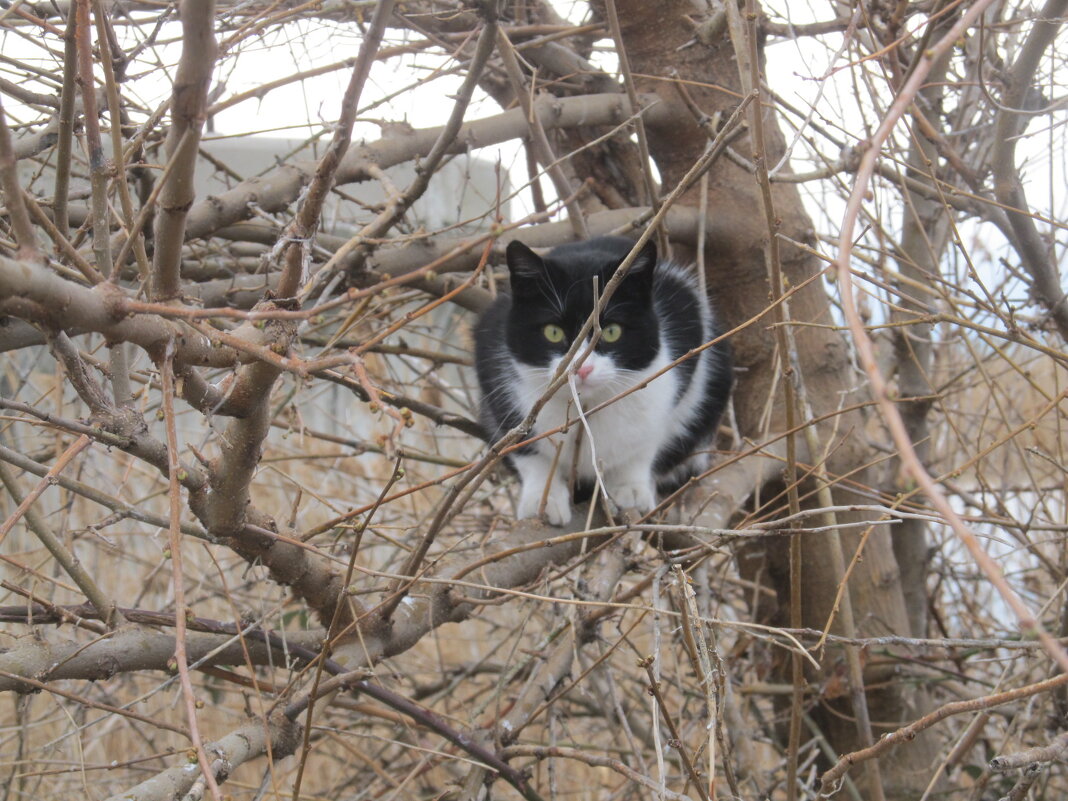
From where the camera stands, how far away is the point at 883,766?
3.00m

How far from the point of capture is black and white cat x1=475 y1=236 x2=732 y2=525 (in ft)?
8.32

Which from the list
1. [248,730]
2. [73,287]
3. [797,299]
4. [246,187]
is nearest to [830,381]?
[797,299]

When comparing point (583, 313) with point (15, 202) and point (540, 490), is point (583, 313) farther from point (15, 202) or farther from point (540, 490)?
point (15, 202)

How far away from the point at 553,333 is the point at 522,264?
252mm

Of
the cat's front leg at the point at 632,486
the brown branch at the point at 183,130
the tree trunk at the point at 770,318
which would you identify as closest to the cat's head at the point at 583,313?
the cat's front leg at the point at 632,486

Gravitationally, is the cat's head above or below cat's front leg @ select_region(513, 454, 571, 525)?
above

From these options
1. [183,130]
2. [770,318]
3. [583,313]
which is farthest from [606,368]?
[183,130]

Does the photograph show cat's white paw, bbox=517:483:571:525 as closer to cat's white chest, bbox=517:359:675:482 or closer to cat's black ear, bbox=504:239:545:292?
cat's white chest, bbox=517:359:675:482

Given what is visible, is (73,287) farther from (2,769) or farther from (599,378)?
(2,769)

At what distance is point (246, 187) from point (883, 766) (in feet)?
8.34

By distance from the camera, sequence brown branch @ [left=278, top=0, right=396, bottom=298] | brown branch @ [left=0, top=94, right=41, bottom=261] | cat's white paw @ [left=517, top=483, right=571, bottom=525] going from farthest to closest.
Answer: cat's white paw @ [left=517, top=483, right=571, bottom=525] → brown branch @ [left=278, top=0, right=396, bottom=298] → brown branch @ [left=0, top=94, right=41, bottom=261]

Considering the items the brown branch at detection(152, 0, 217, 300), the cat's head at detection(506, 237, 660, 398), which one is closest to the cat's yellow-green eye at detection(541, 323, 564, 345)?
Result: the cat's head at detection(506, 237, 660, 398)

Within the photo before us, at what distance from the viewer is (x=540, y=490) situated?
8.82ft

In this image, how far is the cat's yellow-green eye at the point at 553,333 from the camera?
8.73ft
